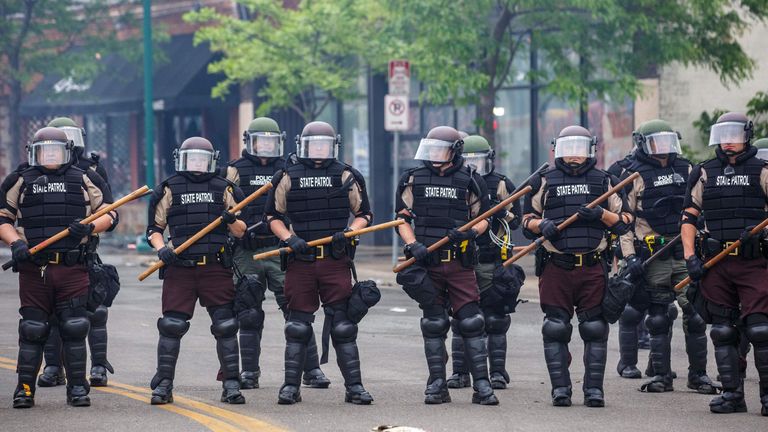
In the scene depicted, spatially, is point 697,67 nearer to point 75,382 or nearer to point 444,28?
point 444,28

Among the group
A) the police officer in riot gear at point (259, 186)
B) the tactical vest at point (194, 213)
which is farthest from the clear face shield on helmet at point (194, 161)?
the police officer in riot gear at point (259, 186)

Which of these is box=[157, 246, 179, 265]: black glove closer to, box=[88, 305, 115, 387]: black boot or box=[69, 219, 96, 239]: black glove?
box=[69, 219, 96, 239]: black glove

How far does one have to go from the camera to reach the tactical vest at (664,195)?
11.8 m

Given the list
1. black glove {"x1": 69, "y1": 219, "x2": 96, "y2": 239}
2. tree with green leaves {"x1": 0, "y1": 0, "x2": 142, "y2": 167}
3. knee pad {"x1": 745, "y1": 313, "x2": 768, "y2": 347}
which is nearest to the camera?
knee pad {"x1": 745, "y1": 313, "x2": 768, "y2": 347}

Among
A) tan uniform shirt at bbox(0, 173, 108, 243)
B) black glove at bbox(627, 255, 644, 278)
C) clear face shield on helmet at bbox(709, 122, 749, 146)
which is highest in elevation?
clear face shield on helmet at bbox(709, 122, 749, 146)

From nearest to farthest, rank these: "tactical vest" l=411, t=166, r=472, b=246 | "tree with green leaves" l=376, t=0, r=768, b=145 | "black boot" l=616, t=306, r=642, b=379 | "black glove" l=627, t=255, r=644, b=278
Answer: "tactical vest" l=411, t=166, r=472, b=246 < "black glove" l=627, t=255, r=644, b=278 < "black boot" l=616, t=306, r=642, b=379 < "tree with green leaves" l=376, t=0, r=768, b=145

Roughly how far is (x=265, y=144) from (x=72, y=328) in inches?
93.7

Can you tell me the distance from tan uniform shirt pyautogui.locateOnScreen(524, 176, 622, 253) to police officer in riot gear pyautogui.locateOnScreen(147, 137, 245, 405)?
215 cm

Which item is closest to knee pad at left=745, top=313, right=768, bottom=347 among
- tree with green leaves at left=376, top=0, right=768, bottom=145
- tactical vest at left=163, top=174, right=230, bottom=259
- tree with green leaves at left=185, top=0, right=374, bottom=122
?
tactical vest at left=163, top=174, right=230, bottom=259

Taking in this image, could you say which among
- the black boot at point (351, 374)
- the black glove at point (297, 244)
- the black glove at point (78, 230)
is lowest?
the black boot at point (351, 374)

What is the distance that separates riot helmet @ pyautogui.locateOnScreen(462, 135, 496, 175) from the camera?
12.1m

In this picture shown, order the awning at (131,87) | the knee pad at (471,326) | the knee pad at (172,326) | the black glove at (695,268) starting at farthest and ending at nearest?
the awning at (131,87) < the knee pad at (471,326) < the knee pad at (172,326) < the black glove at (695,268)

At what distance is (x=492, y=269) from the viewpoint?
11953 mm

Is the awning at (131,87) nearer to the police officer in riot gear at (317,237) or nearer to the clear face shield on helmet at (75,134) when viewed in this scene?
the clear face shield on helmet at (75,134)
